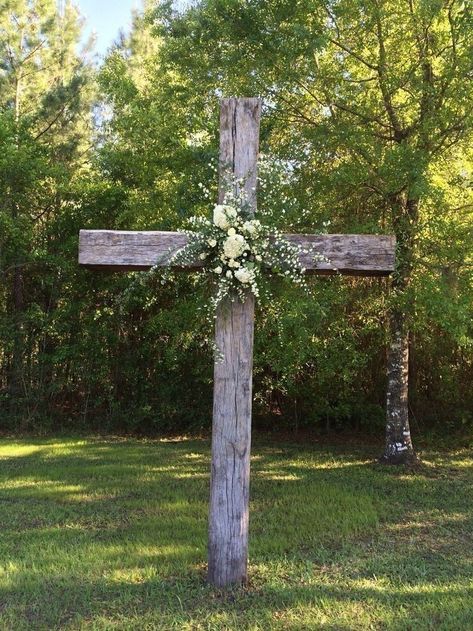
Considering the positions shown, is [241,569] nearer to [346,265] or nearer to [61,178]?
[346,265]

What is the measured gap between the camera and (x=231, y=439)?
3736 millimetres

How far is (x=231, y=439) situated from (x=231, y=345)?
576 millimetres

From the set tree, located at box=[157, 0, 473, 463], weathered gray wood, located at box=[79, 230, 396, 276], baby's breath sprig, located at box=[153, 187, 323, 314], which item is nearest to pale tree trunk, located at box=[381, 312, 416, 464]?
tree, located at box=[157, 0, 473, 463]

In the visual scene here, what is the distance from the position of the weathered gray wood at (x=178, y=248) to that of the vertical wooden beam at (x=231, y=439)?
43 centimetres

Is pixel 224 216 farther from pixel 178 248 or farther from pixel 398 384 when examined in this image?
pixel 398 384

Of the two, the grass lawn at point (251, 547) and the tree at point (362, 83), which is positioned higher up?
the tree at point (362, 83)

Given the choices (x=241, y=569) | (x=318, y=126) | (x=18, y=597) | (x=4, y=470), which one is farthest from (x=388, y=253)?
(x=4, y=470)

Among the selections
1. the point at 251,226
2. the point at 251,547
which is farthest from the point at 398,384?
the point at 251,226

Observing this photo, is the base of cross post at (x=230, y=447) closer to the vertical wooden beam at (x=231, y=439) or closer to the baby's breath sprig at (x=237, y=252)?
the vertical wooden beam at (x=231, y=439)

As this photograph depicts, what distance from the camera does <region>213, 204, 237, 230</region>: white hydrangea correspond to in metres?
3.63

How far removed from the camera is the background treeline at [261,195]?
21.4 feet

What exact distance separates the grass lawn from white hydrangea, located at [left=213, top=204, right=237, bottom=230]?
222cm

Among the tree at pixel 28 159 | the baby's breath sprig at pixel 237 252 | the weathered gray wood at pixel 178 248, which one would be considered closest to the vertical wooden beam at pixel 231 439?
the baby's breath sprig at pixel 237 252

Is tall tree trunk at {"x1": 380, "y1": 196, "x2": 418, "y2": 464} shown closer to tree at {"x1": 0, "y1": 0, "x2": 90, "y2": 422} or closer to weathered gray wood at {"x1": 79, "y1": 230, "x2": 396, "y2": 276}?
weathered gray wood at {"x1": 79, "y1": 230, "x2": 396, "y2": 276}
